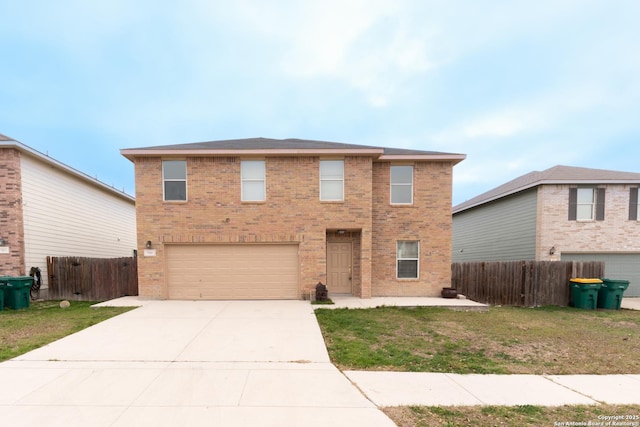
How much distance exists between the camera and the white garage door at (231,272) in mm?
9750

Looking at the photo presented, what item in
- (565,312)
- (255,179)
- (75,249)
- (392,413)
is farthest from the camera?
(75,249)

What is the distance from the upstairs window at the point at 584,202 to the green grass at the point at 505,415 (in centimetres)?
1151

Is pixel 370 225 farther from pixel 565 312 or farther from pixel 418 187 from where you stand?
pixel 565 312

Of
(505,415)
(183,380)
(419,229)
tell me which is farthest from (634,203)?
(183,380)

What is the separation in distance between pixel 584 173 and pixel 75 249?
23839 mm

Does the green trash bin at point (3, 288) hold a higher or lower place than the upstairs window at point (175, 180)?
lower

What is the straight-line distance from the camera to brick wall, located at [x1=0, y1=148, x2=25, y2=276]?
9.66m

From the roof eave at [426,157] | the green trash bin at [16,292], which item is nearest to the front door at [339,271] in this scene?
the roof eave at [426,157]

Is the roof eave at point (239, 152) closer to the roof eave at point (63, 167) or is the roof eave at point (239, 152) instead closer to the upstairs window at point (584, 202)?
the roof eave at point (63, 167)

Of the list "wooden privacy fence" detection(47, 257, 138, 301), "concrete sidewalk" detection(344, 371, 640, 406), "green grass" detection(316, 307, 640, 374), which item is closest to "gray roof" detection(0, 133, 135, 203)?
"wooden privacy fence" detection(47, 257, 138, 301)

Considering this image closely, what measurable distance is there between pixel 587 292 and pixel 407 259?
20.7 feet

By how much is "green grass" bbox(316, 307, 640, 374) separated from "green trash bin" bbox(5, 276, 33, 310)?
9.78m

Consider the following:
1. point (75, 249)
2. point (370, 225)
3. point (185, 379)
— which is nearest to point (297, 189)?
point (370, 225)

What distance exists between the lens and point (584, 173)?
41.8ft
